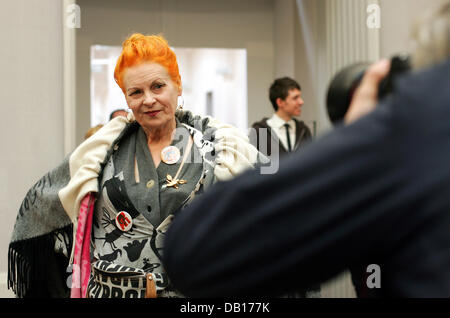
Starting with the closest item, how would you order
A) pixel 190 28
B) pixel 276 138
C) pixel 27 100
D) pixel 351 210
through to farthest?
pixel 351 210, pixel 27 100, pixel 276 138, pixel 190 28

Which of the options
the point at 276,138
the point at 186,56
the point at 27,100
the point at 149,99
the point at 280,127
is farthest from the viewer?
the point at 186,56

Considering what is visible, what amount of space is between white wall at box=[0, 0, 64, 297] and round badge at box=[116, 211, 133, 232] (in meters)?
2.01

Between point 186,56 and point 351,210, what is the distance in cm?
909

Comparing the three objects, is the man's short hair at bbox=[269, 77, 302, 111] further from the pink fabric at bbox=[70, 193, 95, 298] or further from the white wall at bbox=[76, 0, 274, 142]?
the pink fabric at bbox=[70, 193, 95, 298]

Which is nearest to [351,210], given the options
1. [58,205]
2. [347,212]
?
[347,212]

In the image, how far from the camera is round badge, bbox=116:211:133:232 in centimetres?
195

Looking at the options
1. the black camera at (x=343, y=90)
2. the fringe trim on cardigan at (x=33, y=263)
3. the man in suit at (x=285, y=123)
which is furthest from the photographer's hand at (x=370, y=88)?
the man in suit at (x=285, y=123)

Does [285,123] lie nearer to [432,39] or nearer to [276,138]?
[276,138]

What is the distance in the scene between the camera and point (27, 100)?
12.5 feet

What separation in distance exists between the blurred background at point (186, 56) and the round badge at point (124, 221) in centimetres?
90

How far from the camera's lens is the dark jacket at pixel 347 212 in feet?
1.85

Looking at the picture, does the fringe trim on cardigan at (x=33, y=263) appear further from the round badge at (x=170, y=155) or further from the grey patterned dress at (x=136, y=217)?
the round badge at (x=170, y=155)

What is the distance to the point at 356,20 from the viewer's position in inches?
166
